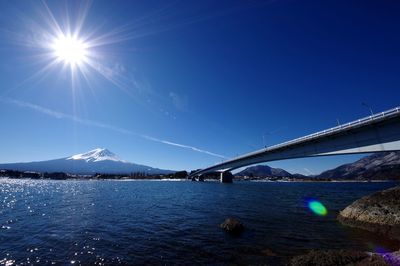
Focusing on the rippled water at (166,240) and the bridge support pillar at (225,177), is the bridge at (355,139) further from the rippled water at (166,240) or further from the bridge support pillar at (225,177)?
the bridge support pillar at (225,177)

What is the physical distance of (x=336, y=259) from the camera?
44.3ft

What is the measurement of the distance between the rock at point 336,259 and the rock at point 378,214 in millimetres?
9948

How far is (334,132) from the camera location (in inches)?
1585

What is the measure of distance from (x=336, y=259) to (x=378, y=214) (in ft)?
54.5

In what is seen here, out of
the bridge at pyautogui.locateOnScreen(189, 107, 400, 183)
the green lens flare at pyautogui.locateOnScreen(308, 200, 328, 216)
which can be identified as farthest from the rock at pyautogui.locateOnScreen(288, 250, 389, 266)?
the bridge at pyautogui.locateOnScreen(189, 107, 400, 183)

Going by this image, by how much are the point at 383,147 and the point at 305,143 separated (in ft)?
62.3

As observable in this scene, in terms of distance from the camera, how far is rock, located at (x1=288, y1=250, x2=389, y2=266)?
12.9 metres

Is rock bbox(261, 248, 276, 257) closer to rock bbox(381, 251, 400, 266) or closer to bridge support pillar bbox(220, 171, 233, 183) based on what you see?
rock bbox(381, 251, 400, 266)

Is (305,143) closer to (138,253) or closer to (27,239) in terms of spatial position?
(138,253)

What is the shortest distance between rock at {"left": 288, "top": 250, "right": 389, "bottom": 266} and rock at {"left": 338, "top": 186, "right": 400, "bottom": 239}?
392 inches

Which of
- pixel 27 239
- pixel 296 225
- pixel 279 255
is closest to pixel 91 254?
pixel 27 239

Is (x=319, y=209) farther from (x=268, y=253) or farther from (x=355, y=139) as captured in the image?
(x=268, y=253)

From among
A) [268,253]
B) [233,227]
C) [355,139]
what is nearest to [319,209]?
[355,139]

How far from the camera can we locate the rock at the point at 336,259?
12883 mm
